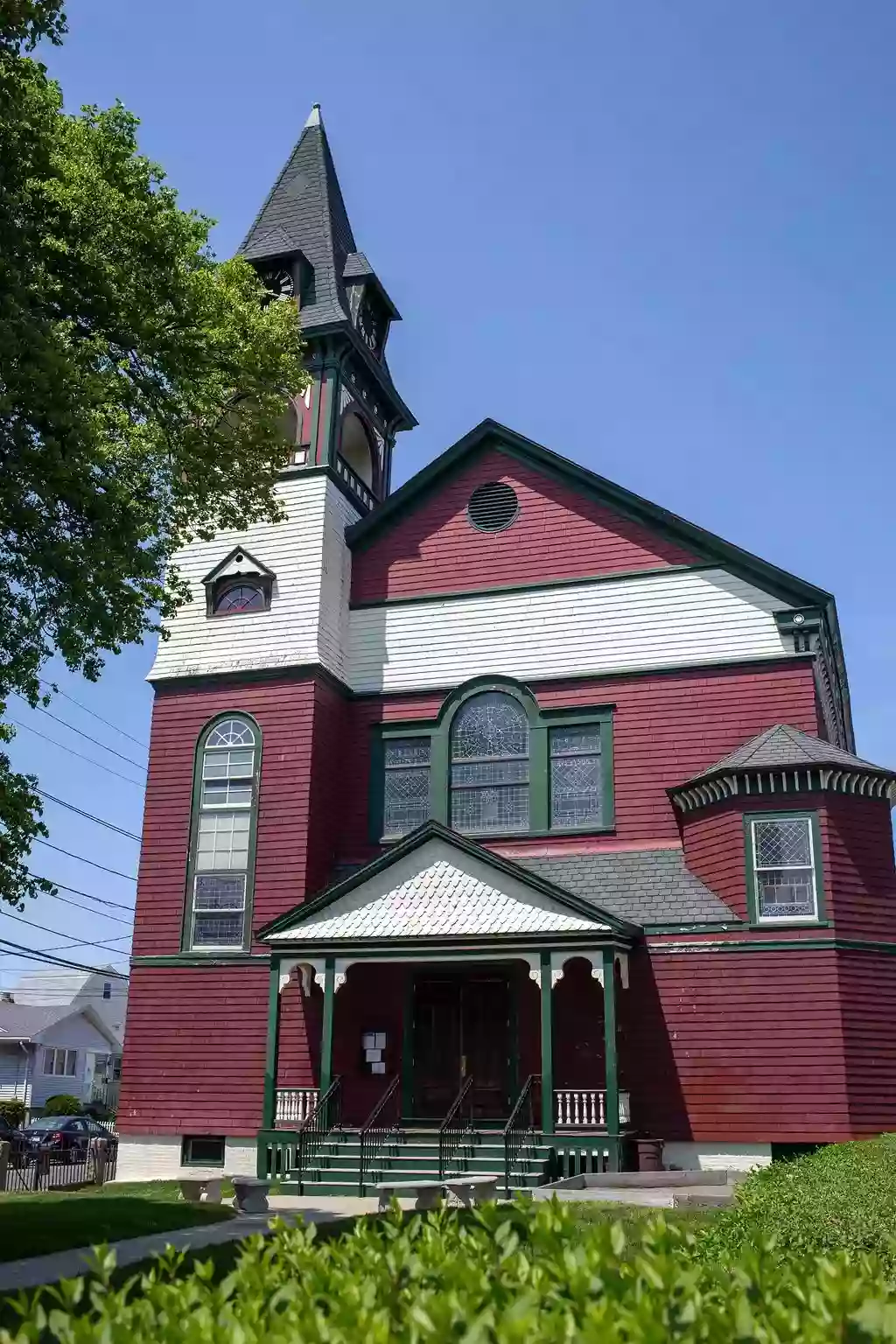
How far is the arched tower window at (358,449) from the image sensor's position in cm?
2739

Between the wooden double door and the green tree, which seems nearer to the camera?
the green tree

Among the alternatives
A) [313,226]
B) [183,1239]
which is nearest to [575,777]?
[183,1239]

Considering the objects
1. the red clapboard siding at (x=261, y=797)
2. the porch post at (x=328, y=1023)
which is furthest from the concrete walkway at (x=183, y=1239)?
the red clapboard siding at (x=261, y=797)

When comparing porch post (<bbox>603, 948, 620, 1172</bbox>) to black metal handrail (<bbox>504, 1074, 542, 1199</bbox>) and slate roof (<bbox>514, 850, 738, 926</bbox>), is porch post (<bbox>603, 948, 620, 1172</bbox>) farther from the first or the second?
slate roof (<bbox>514, 850, 738, 926</bbox>)

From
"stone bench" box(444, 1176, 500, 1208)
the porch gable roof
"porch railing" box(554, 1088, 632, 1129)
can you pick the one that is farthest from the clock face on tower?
"stone bench" box(444, 1176, 500, 1208)

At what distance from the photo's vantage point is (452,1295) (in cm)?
379

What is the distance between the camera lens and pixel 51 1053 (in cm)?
5972

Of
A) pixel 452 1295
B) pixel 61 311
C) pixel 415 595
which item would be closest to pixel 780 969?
pixel 415 595

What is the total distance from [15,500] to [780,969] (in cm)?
1285

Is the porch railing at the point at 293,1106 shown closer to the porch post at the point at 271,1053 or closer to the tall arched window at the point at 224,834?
the porch post at the point at 271,1053

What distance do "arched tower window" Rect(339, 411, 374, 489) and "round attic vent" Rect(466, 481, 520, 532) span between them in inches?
135

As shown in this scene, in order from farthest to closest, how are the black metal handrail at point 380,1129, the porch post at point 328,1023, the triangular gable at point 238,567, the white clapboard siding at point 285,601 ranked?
the triangular gable at point 238,567 < the white clapboard siding at point 285,601 < the porch post at point 328,1023 < the black metal handrail at point 380,1129

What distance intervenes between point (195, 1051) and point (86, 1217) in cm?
730

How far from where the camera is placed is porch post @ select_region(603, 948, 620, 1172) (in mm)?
17703
